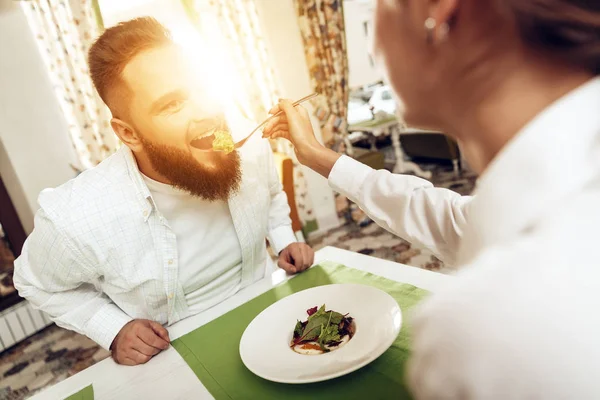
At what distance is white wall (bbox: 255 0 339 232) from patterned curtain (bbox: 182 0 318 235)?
0.13 m

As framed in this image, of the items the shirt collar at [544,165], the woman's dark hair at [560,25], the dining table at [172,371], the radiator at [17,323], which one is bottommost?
the radiator at [17,323]

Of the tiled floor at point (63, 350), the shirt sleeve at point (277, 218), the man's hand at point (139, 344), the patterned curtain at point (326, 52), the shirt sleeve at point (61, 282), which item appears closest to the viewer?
the man's hand at point (139, 344)

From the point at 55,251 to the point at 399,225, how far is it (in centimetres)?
105

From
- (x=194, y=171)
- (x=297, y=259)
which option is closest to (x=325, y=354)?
(x=297, y=259)

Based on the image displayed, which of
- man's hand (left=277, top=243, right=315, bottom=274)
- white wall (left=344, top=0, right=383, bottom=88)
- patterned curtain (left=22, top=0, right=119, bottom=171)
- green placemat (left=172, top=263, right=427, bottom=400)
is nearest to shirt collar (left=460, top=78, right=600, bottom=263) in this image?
green placemat (left=172, top=263, right=427, bottom=400)

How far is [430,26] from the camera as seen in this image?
1.76 ft

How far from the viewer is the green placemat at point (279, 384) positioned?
0.87 meters

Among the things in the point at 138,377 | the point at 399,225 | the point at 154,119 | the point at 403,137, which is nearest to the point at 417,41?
the point at 399,225

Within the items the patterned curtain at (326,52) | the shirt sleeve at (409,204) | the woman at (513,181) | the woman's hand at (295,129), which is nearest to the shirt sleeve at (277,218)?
the woman's hand at (295,129)

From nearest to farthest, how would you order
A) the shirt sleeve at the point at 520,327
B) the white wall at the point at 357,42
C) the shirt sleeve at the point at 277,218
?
the shirt sleeve at the point at 520,327 → the shirt sleeve at the point at 277,218 → the white wall at the point at 357,42

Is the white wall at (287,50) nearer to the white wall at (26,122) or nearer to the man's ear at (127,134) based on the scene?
the white wall at (26,122)

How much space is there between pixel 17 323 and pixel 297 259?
3.38 meters

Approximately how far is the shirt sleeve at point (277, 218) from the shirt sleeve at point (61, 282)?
62 cm

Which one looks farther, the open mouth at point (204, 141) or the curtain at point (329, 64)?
the curtain at point (329, 64)
